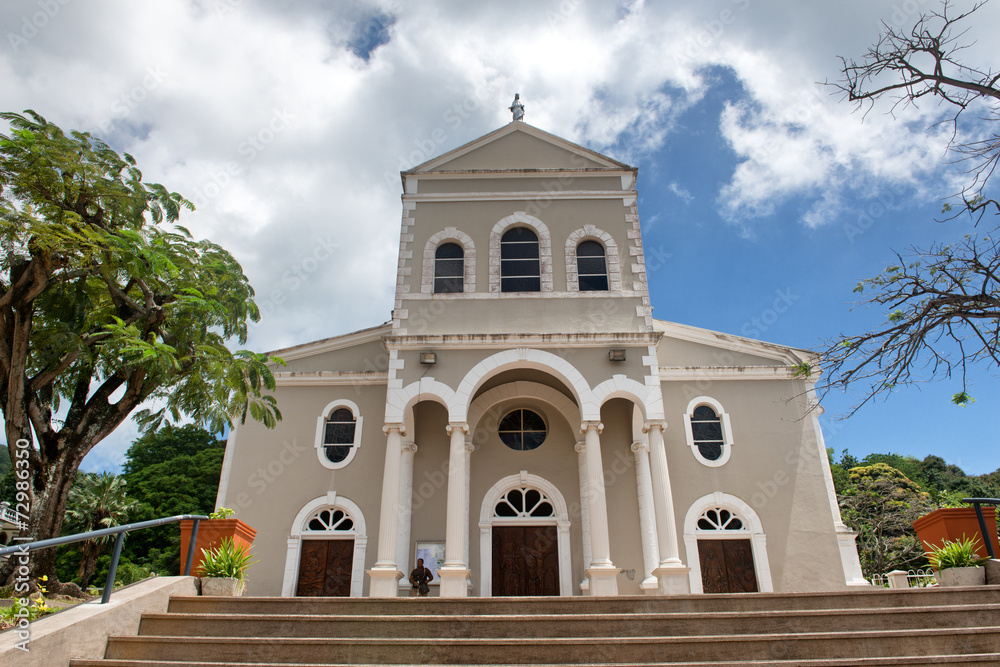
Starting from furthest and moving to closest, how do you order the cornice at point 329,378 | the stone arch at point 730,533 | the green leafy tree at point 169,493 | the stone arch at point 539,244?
1. the green leafy tree at point 169,493
2. the cornice at point 329,378
3. the stone arch at point 539,244
4. the stone arch at point 730,533

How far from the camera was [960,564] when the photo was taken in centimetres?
870

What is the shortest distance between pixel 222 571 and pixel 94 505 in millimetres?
25141

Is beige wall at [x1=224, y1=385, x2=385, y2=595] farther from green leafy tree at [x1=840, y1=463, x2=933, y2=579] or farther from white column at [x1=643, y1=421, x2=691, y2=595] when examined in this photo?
green leafy tree at [x1=840, y1=463, x2=933, y2=579]

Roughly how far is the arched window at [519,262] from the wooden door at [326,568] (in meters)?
7.12

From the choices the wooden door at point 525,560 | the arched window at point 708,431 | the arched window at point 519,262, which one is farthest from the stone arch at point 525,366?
the wooden door at point 525,560

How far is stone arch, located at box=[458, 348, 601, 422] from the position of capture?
13.9m

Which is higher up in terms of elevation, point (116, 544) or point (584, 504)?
point (584, 504)

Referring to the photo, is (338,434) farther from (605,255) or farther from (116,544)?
(116,544)

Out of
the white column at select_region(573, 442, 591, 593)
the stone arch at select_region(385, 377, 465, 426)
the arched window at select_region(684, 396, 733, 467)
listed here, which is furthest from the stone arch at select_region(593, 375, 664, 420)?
the stone arch at select_region(385, 377, 465, 426)

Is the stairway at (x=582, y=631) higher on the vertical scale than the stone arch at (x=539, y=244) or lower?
lower

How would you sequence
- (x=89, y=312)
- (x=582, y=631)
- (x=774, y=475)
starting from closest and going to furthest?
(x=582, y=631) → (x=89, y=312) → (x=774, y=475)

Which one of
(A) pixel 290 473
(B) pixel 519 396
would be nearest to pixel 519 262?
(B) pixel 519 396

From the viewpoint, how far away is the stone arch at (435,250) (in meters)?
15.8

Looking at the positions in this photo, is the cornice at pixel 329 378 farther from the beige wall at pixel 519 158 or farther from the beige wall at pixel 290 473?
the beige wall at pixel 519 158
